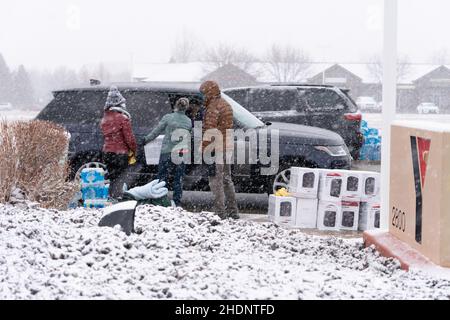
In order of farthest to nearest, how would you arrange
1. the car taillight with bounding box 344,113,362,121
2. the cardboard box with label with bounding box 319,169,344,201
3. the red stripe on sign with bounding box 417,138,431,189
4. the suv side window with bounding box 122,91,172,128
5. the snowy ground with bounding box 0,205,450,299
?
1. the car taillight with bounding box 344,113,362,121
2. the suv side window with bounding box 122,91,172,128
3. the cardboard box with label with bounding box 319,169,344,201
4. the red stripe on sign with bounding box 417,138,431,189
5. the snowy ground with bounding box 0,205,450,299

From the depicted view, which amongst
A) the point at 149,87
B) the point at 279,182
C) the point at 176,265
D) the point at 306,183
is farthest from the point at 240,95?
the point at 176,265

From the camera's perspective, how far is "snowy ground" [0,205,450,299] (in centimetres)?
469

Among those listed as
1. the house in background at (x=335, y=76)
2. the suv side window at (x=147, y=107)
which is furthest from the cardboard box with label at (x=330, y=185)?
the house in background at (x=335, y=76)

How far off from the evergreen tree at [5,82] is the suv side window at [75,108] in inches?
1396

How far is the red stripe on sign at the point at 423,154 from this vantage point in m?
5.84

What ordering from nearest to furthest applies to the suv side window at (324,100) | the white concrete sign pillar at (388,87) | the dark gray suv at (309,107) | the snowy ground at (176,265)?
the snowy ground at (176,265) → the white concrete sign pillar at (388,87) → the dark gray suv at (309,107) → the suv side window at (324,100)

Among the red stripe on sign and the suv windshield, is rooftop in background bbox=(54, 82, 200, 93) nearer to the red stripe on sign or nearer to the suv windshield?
the suv windshield

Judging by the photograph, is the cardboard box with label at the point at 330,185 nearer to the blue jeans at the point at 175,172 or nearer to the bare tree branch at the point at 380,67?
the blue jeans at the point at 175,172

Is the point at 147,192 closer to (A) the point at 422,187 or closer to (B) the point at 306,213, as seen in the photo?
(B) the point at 306,213

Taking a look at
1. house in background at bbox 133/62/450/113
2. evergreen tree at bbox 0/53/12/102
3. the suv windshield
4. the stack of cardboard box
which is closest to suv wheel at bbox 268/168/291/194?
the suv windshield

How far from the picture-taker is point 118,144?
10.5m

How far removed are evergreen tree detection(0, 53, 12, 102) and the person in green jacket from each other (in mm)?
37334

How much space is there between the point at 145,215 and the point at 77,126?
4.74 m

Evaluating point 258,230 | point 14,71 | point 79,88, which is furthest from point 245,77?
point 258,230
